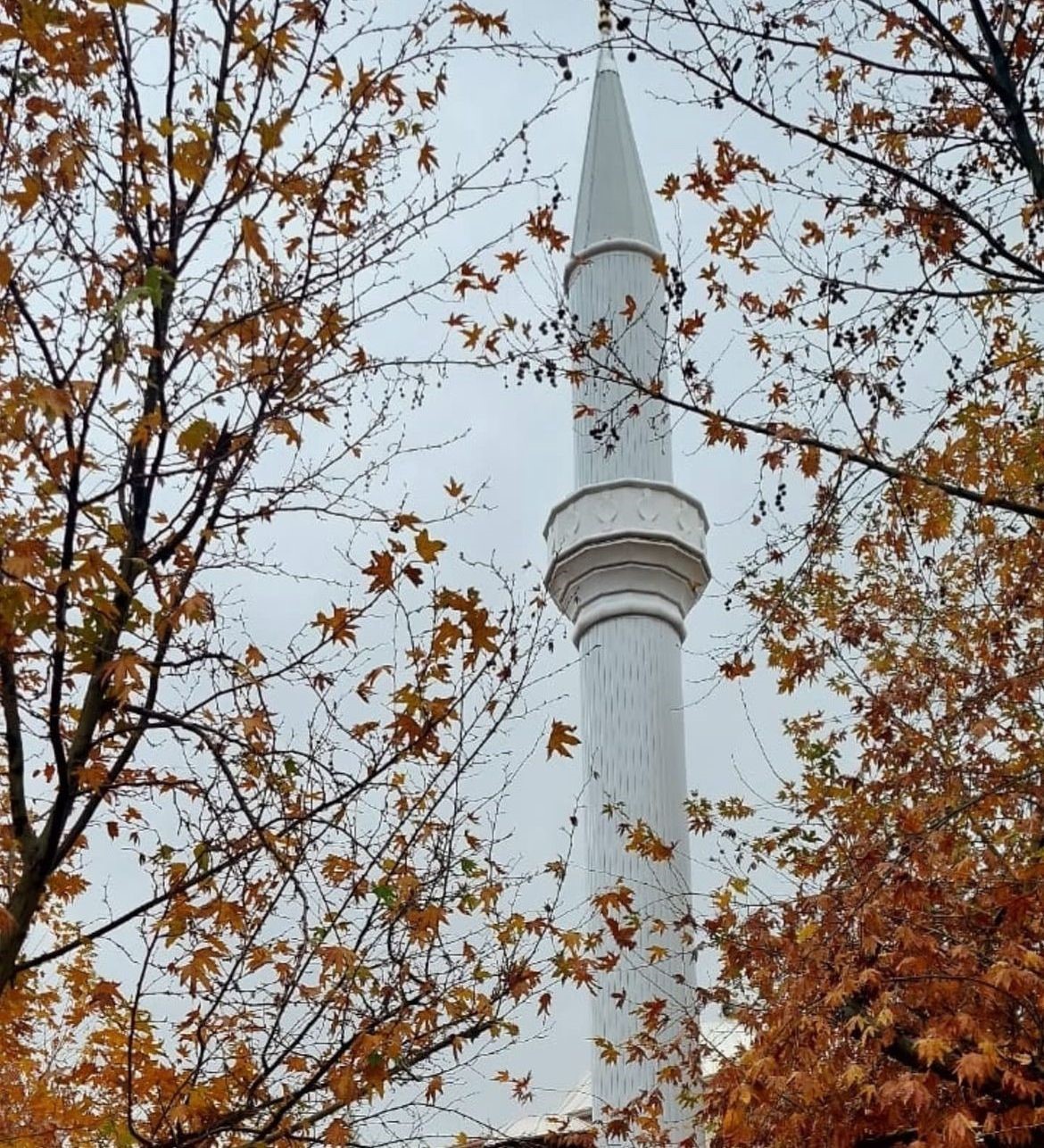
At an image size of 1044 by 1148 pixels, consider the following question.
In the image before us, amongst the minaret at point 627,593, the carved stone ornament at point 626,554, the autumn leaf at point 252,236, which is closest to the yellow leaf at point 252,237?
the autumn leaf at point 252,236

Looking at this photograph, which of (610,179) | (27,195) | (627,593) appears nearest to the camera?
(27,195)

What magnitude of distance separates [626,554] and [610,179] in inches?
132

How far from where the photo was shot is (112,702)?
13.7ft

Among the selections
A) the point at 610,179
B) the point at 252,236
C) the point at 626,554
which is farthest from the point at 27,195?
the point at 610,179

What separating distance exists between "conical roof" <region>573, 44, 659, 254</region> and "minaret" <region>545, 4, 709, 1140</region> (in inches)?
0.7

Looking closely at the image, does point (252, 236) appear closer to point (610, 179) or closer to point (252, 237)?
point (252, 237)

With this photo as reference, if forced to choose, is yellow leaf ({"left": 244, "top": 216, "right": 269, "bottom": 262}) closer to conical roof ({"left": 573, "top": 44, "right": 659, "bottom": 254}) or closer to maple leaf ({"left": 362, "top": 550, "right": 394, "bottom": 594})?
maple leaf ({"left": 362, "top": 550, "right": 394, "bottom": 594})

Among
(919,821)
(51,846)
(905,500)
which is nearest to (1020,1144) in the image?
(919,821)

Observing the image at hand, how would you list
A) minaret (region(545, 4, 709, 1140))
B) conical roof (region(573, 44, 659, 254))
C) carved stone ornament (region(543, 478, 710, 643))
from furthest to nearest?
1. conical roof (region(573, 44, 659, 254))
2. carved stone ornament (region(543, 478, 710, 643))
3. minaret (region(545, 4, 709, 1140))

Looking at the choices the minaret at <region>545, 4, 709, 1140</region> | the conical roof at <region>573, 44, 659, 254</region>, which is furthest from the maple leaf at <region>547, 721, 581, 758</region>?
the conical roof at <region>573, 44, 659, 254</region>

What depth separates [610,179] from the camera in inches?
501

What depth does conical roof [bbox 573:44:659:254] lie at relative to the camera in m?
12.5

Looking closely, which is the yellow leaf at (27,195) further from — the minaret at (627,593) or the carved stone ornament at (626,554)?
the carved stone ornament at (626,554)

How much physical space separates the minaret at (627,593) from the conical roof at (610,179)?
2cm
